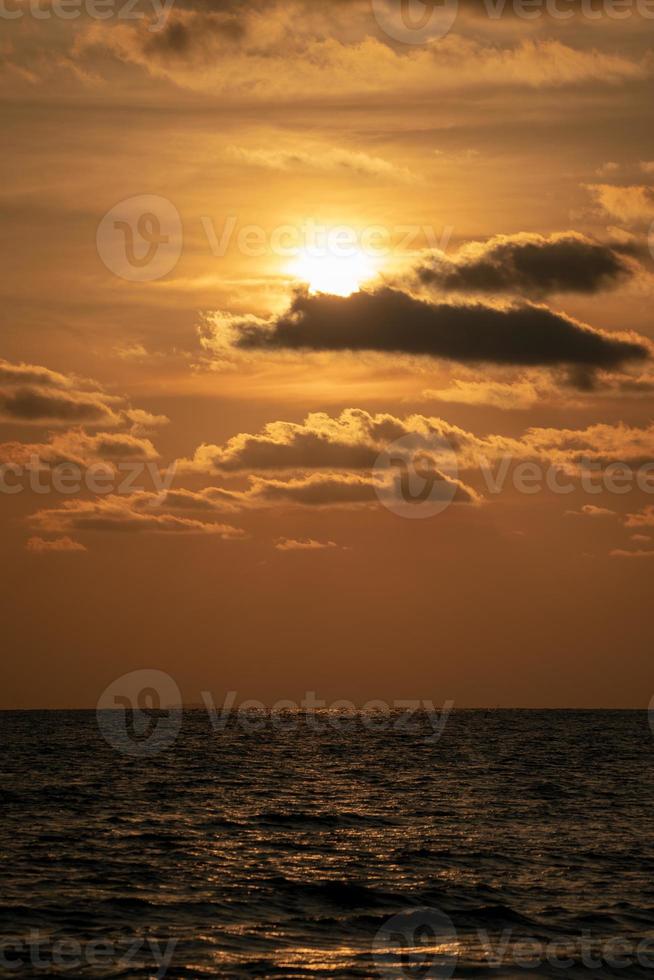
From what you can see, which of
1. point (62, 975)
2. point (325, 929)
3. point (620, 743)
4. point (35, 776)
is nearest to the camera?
point (62, 975)

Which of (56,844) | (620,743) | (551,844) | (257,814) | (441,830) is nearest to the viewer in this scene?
(56,844)

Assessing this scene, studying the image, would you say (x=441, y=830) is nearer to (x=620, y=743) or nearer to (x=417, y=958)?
(x=417, y=958)

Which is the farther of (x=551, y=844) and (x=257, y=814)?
(x=257, y=814)

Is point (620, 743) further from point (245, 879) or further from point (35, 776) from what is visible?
point (245, 879)

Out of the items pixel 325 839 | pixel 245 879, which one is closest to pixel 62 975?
pixel 245 879

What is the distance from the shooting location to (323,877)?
40.5m

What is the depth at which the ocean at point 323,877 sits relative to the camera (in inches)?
1206

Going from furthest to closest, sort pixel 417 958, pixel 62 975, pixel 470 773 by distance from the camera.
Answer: pixel 470 773, pixel 417 958, pixel 62 975

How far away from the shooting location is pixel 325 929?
33.5 m

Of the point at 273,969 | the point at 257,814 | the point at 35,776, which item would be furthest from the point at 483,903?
the point at 35,776

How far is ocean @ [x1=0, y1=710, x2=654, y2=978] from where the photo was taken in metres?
30.6

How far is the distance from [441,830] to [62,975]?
90.0 ft

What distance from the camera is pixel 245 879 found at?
39531 millimetres

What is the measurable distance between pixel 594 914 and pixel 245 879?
438 inches
